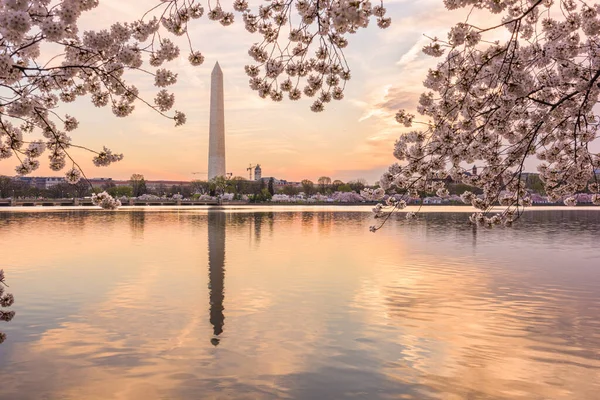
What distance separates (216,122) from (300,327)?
323 feet

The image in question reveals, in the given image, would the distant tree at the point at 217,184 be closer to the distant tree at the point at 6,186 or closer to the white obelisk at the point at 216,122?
the white obelisk at the point at 216,122

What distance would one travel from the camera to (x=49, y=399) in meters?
7.71

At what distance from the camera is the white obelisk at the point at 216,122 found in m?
104

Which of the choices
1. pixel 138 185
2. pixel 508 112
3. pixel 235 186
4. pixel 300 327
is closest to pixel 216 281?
pixel 300 327

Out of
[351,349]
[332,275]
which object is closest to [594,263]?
[332,275]

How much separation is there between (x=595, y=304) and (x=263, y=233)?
961 inches

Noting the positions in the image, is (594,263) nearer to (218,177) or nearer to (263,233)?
Result: (263,233)

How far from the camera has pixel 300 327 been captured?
11.6 m

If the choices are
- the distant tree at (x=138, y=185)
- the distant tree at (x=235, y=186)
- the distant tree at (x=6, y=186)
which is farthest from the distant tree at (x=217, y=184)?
the distant tree at (x=138, y=185)

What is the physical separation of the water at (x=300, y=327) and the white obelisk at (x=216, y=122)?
83.4m

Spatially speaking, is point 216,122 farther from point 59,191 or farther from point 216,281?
point 216,281

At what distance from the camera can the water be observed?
8258mm

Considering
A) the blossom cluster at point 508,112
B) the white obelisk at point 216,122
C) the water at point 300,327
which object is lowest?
the water at point 300,327

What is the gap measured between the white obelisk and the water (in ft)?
274
